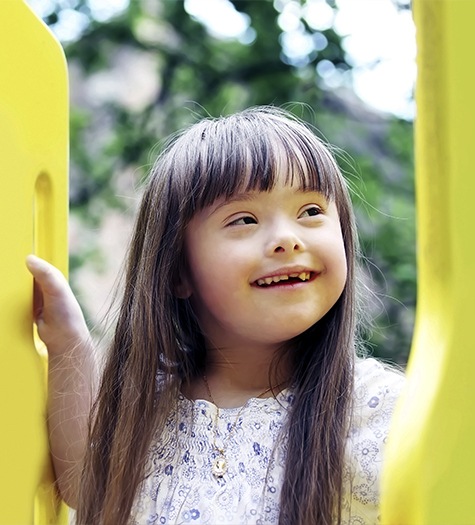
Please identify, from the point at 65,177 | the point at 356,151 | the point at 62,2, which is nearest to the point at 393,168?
the point at 356,151

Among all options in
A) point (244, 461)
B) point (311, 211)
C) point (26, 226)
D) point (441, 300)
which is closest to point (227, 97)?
point (26, 226)

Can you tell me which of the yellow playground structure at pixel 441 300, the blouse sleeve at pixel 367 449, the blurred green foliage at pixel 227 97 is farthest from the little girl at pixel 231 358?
the blurred green foliage at pixel 227 97

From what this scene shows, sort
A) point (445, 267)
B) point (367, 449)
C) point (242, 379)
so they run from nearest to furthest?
point (445, 267) < point (367, 449) < point (242, 379)

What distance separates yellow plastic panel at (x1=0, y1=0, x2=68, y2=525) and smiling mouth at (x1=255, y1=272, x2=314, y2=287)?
31cm

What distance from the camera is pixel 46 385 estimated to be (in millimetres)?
1266

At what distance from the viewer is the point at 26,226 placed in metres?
1.26

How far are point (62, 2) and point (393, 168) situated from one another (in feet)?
4.86

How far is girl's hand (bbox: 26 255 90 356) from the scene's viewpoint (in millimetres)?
1253

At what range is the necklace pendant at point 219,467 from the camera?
3.61ft

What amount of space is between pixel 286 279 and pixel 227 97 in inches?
114

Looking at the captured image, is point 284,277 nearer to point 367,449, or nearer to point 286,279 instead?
point 286,279

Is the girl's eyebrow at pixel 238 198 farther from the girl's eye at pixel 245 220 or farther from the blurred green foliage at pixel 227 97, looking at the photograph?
the blurred green foliage at pixel 227 97

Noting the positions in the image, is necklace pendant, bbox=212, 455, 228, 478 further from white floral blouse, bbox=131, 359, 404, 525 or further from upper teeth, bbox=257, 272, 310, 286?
upper teeth, bbox=257, 272, 310, 286

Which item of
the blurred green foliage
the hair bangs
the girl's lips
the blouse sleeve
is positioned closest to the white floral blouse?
the blouse sleeve
